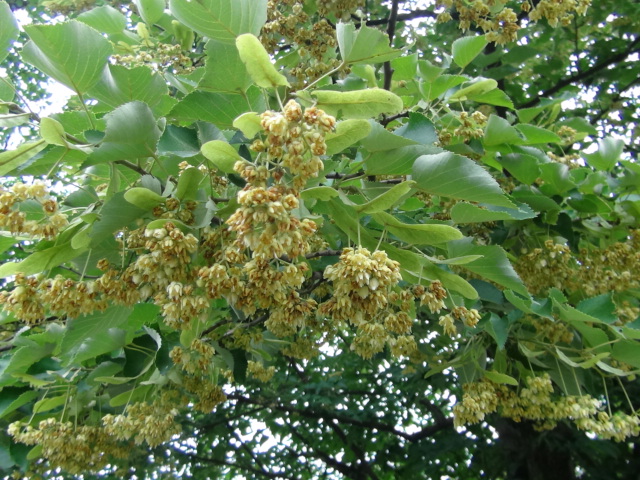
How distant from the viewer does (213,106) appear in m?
1.63

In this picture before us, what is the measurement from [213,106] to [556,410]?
191cm

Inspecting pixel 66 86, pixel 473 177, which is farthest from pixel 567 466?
pixel 66 86

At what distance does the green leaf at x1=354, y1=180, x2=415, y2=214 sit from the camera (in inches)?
54.6

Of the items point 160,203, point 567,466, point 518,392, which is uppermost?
point 160,203

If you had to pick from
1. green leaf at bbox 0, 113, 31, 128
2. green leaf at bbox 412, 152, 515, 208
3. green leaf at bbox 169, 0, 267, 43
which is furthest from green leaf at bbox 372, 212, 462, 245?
green leaf at bbox 0, 113, 31, 128

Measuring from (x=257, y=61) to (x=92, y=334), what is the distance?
45.3 inches

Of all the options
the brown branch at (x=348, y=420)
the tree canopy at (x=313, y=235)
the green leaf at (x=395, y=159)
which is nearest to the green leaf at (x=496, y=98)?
the tree canopy at (x=313, y=235)

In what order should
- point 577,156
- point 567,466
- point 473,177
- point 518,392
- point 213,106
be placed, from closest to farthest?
point 473,177 < point 213,106 < point 518,392 < point 577,156 < point 567,466

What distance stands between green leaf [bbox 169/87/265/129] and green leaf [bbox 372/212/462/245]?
47cm

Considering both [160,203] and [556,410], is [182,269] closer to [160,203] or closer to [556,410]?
[160,203]

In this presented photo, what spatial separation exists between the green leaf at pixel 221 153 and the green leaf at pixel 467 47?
1529 millimetres

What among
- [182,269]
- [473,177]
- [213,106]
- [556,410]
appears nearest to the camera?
[182,269]

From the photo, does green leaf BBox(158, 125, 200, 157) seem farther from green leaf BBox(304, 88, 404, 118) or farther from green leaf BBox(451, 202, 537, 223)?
green leaf BBox(451, 202, 537, 223)

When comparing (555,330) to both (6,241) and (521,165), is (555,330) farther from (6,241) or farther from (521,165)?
(6,241)
